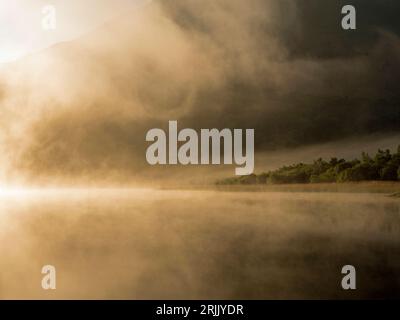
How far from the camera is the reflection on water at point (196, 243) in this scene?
260 cm

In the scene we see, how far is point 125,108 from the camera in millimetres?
2688

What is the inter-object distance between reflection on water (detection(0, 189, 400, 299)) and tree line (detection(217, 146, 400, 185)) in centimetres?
10

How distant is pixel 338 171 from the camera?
2619mm

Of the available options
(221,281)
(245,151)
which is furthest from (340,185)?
(221,281)

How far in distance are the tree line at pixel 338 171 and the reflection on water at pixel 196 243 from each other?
0.10m

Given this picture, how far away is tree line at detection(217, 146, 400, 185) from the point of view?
261 cm

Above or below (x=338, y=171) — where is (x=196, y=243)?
below

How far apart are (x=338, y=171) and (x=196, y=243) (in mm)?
954

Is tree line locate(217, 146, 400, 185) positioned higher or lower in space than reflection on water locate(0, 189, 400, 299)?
higher

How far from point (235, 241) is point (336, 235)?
60 cm

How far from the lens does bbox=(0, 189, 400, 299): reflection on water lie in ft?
8.54

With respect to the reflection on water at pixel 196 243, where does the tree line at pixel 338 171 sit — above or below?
above

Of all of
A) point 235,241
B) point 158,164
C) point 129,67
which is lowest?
point 235,241
